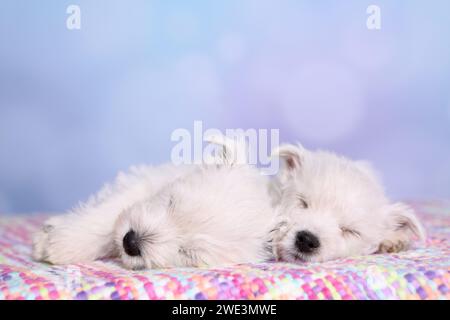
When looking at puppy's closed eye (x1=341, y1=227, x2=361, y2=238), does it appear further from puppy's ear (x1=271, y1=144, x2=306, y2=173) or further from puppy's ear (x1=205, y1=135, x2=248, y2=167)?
puppy's ear (x1=205, y1=135, x2=248, y2=167)

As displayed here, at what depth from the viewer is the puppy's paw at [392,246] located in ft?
11.9

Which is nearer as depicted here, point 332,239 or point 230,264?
point 230,264

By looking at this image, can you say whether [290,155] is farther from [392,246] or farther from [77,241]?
[77,241]

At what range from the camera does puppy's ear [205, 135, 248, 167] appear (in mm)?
3457

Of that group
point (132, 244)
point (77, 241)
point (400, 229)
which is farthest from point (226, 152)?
point (400, 229)

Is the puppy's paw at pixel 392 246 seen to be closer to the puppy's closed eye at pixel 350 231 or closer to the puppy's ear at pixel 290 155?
the puppy's closed eye at pixel 350 231

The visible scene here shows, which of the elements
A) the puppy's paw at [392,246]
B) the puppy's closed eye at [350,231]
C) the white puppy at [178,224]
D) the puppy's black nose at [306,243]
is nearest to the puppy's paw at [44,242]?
the white puppy at [178,224]

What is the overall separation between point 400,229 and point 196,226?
1.54 metres

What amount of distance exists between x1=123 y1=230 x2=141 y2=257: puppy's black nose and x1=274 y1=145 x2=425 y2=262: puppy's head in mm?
807
